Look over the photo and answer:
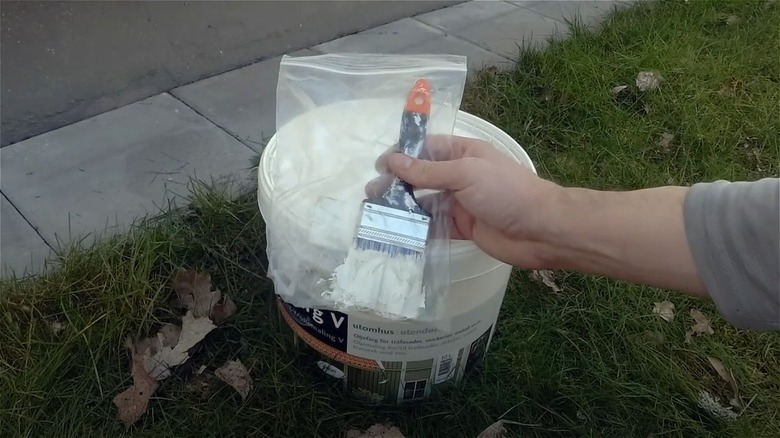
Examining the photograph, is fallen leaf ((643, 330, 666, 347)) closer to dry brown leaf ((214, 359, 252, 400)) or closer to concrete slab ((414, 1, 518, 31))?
dry brown leaf ((214, 359, 252, 400))

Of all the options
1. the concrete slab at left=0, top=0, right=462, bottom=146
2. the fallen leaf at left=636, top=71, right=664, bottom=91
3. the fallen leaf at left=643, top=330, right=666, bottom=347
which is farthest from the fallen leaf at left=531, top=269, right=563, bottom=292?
the concrete slab at left=0, top=0, right=462, bottom=146

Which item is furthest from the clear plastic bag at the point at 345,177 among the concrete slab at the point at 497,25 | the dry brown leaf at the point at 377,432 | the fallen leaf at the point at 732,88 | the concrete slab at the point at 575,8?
the concrete slab at the point at 575,8

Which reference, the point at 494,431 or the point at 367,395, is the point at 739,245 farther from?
the point at 367,395

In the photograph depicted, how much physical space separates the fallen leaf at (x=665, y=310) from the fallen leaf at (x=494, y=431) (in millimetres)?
515

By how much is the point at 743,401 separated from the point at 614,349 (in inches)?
11.0

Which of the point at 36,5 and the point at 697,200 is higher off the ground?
the point at 697,200

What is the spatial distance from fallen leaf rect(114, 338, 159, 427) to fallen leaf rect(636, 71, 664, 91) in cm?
183

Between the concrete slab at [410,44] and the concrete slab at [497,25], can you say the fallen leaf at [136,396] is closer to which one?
the concrete slab at [410,44]

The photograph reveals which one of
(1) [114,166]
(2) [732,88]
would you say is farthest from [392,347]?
(2) [732,88]

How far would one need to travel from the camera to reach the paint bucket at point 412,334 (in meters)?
1.12

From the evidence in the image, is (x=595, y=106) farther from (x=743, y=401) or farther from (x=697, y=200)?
(x=697, y=200)

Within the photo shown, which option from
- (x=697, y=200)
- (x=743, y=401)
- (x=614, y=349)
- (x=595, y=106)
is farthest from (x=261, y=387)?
(x=595, y=106)

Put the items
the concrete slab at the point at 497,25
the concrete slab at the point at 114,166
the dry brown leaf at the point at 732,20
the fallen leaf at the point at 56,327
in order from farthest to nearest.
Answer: the dry brown leaf at the point at 732,20
the concrete slab at the point at 497,25
the concrete slab at the point at 114,166
the fallen leaf at the point at 56,327

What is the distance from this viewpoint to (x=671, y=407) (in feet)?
4.58
